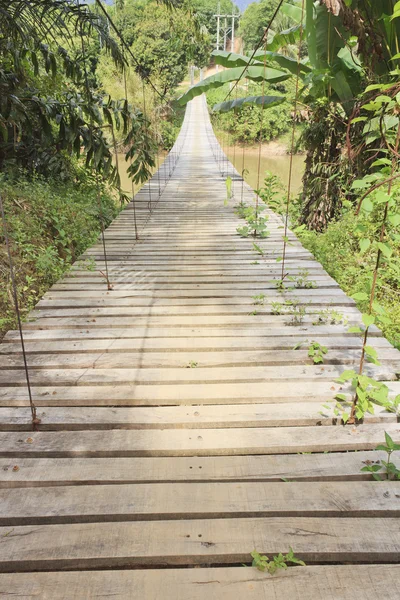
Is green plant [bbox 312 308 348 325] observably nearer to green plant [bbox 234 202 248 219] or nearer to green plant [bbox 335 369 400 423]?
green plant [bbox 335 369 400 423]

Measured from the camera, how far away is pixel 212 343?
195 centimetres

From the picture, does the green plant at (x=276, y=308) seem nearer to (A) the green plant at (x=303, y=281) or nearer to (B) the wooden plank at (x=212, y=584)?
(A) the green plant at (x=303, y=281)

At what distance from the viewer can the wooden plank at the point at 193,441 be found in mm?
1340

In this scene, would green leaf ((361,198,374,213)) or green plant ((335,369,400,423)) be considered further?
green plant ((335,369,400,423))

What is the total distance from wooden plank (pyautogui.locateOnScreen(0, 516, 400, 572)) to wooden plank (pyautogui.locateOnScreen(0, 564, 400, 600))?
26mm

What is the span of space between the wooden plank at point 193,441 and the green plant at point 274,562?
37cm

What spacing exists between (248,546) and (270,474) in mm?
256

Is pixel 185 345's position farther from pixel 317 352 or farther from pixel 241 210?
pixel 241 210

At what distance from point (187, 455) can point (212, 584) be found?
0.42 meters

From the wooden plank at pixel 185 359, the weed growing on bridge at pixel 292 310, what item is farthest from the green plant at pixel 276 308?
the wooden plank at pixel 185 359

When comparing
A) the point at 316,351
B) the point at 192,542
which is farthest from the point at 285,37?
the point at 192,542

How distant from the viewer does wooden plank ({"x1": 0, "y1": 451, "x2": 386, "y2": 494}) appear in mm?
1234

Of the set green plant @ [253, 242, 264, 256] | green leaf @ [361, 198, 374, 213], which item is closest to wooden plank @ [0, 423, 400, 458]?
green leaf @ [361, 198, 374, 213]

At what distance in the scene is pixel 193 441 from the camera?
1378 mm
